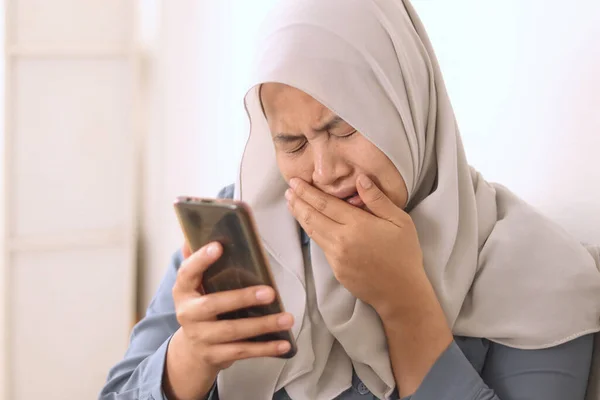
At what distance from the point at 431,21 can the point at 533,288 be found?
0.64m

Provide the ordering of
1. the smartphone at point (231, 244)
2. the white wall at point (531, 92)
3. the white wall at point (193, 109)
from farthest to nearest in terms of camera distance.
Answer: the white wall at point (193, 109) < the white wall at point (531, 92) < the smartphone at point (231, 244)

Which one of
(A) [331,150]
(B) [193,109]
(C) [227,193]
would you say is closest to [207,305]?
(A) [331,150]

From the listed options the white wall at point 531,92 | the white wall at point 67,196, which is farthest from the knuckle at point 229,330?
the white wall at point 67,196

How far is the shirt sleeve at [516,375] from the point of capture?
937 mm

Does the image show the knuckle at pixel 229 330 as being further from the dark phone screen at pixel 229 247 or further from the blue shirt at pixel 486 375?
the blue shirt at pixel 486 375

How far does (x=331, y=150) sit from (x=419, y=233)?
7.4 inches

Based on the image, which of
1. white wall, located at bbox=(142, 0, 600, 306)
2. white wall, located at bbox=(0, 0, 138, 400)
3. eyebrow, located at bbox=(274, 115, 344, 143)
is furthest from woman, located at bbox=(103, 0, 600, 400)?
white wall, located at bbox=(0, 0, 138, 400)

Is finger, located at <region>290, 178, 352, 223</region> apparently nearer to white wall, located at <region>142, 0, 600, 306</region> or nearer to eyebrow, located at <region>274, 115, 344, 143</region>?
eyebrow, located at <region>274, 115, 344, 143</region>

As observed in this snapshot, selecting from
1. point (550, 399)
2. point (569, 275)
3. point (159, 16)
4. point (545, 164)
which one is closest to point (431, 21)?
point (545, 164)

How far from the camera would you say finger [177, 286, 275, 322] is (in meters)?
0.85

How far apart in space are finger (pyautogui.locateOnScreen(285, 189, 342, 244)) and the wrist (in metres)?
0.23

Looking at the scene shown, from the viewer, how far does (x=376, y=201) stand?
37.1 inches

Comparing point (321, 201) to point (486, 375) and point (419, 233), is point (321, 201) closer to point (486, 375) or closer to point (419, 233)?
point (419, 233)

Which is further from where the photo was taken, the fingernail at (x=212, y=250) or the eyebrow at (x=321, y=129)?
the eyebrow at (x=321, y=129)
